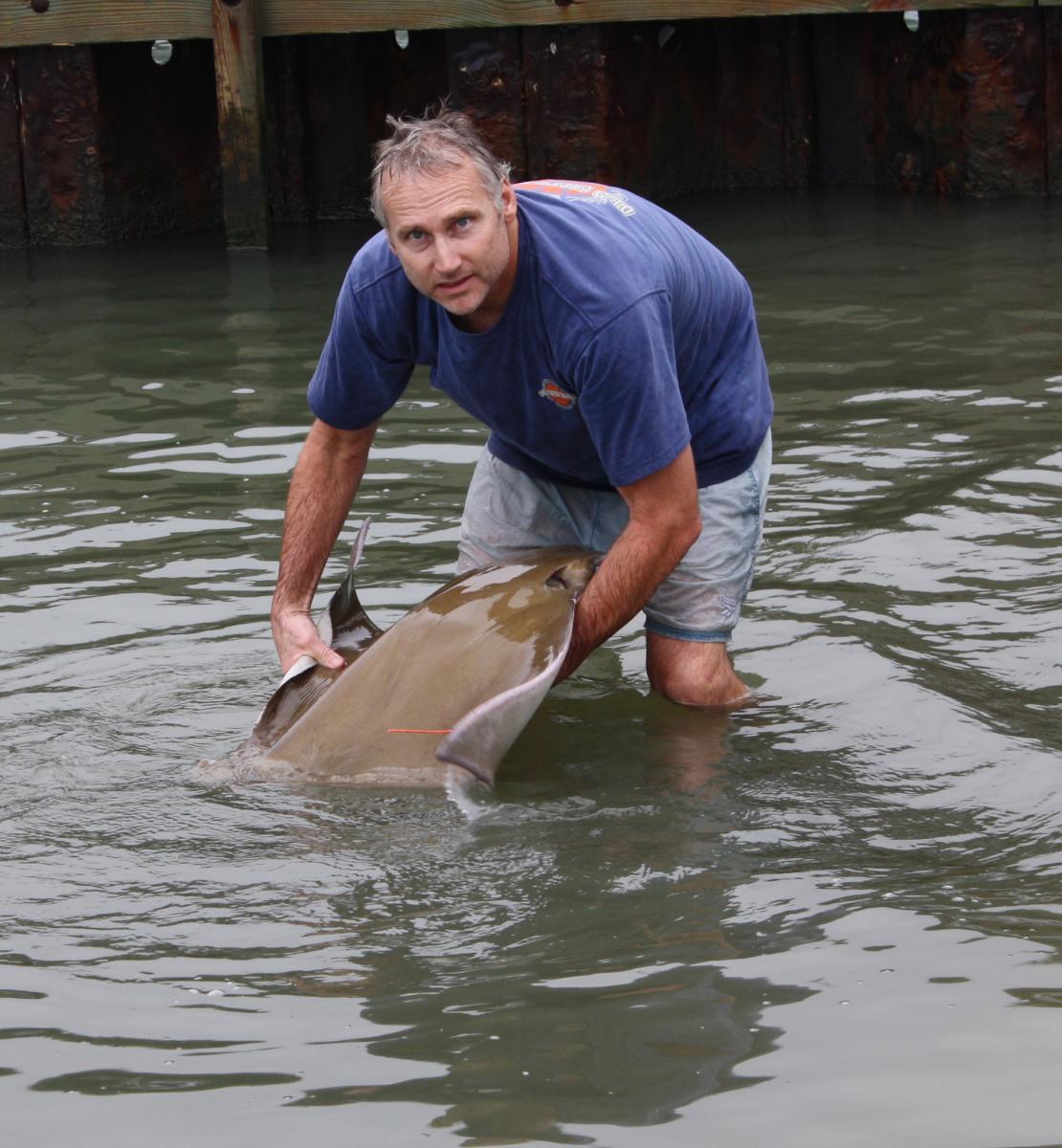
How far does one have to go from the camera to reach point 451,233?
4.19m

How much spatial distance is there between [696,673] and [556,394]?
3.26ft

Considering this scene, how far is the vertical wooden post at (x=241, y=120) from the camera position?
10234mm

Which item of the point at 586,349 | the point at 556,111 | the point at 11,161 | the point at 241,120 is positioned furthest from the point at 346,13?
the point at 586,349

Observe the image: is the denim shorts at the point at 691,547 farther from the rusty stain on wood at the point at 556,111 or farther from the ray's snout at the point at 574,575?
the rusty stain on wood at the point at 556,111

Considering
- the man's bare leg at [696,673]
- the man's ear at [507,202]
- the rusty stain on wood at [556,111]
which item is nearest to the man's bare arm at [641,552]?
the man's bare leg at [696,673]

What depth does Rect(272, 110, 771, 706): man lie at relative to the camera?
4.22 metres

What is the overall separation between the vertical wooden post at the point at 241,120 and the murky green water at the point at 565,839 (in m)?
2.94

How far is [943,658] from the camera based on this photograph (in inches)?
212

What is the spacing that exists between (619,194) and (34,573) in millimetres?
2711

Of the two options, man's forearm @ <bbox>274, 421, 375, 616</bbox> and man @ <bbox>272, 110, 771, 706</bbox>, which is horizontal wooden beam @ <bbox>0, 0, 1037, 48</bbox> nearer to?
man @ <bbox>272, 110, 771, 706</bbox>

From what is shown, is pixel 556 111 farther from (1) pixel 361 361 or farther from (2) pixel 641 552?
(2) pixel 641 552

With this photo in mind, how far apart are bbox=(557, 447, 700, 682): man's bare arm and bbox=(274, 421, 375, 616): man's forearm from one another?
0.81 m

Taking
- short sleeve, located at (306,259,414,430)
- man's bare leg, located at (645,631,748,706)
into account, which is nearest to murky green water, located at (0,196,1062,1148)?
man's bare leg, located at (645,631,748,706)

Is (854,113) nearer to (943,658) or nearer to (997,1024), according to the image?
(943,658)
